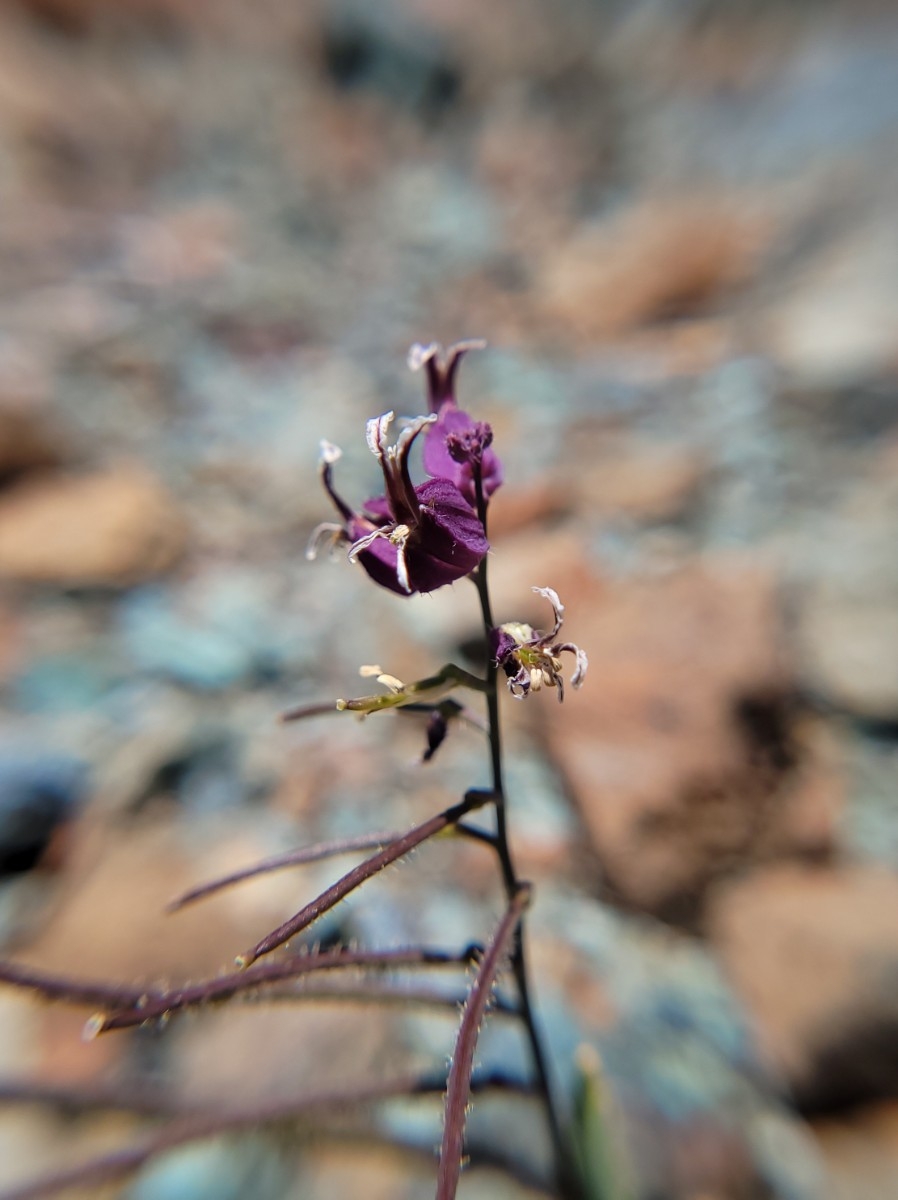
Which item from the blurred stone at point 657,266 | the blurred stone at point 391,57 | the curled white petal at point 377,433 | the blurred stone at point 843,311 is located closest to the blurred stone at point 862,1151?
the curled white petal at point 377,433

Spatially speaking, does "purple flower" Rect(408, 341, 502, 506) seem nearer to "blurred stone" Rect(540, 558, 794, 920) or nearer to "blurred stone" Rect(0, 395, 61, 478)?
"blurred stone" Rect(540, 558, 794, 920)

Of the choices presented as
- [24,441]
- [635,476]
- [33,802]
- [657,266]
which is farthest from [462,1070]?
[657,266]

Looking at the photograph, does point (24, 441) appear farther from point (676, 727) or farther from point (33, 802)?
point (676, 727)

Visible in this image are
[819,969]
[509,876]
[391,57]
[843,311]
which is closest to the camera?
[509,876]

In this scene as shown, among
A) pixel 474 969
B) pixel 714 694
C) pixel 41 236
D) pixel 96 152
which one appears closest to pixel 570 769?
pixel 714 694

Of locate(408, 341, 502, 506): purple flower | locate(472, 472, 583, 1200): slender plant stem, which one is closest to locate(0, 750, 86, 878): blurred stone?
locate(472, 472, 583, 1200): slender plant stem
